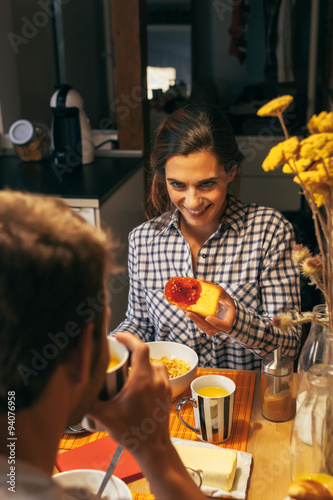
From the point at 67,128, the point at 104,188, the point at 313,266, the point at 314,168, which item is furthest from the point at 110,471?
the point at 67,128

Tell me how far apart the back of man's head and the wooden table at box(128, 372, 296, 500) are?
1.68 ft

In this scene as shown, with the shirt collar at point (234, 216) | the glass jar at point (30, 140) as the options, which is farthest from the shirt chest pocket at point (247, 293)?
the glass jar at point (30, 140)

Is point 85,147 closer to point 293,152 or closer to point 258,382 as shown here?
point 258,382

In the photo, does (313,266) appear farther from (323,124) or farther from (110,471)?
(110,471)

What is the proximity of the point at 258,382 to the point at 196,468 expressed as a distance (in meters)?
0.39

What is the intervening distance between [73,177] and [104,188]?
28cm

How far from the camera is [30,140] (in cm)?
270

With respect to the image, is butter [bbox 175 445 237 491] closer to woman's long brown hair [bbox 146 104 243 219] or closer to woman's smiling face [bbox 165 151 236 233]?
woman's smiling face [bbox 165 151 236 233]

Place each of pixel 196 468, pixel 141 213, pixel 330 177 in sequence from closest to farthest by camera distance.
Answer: pixel 330 177, pixel 196 468, pixel 141 213

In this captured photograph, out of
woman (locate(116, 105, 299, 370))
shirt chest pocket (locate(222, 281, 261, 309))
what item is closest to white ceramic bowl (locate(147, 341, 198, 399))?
woman (locate(116, 105, 299, 370))

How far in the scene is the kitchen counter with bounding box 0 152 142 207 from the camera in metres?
2.23

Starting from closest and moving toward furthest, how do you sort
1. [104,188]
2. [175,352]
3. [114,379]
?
[114,379] < [175,352] < [104,188]

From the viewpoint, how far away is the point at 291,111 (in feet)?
11.2

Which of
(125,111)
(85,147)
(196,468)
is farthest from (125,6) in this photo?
(196,468)
